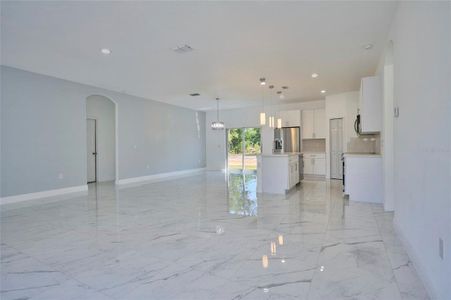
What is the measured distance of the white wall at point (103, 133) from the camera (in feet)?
29.4

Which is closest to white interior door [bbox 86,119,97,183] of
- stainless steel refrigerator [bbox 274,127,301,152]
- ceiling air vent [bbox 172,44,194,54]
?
ceiling air vent [bbox 172,44,194,54]

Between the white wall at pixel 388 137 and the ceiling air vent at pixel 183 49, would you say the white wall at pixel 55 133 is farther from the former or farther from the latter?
the white wall at pixel 388 137

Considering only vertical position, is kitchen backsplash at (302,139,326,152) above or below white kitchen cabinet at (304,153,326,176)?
above

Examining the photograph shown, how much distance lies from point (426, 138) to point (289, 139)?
751 cm

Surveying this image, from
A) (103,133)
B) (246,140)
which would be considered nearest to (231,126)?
(246,140)

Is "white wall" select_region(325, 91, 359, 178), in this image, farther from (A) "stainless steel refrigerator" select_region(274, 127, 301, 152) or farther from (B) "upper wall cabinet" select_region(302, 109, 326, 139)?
(A) "stainless steel refrigerator" select_region(274, 127, 301, 152)

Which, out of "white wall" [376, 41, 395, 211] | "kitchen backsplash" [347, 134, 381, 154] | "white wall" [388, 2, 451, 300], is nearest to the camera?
"white wall" [388, 2, 451, 300]

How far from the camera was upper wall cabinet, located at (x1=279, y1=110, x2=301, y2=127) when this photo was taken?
9.30 metres

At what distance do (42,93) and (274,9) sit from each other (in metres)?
5.61

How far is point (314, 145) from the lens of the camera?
9414 mm

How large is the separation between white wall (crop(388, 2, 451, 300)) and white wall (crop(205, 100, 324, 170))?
7344mm

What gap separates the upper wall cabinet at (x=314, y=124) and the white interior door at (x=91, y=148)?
7.32 m

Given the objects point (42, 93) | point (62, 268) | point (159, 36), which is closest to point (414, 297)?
point (62, 268)

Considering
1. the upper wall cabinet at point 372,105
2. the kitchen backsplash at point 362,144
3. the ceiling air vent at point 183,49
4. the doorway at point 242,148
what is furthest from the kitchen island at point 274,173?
the doorway at point 242,148
